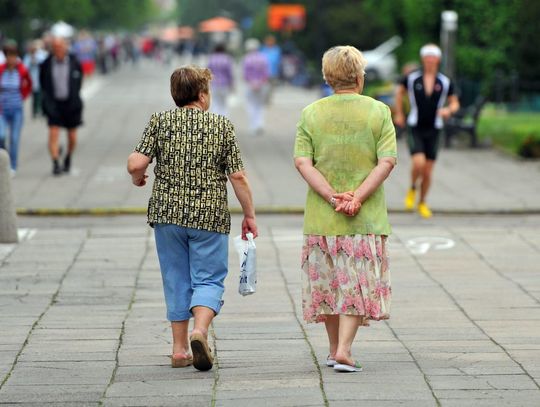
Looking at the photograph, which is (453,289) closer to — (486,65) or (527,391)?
(527,391)

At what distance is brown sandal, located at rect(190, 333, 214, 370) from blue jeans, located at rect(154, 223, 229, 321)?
209 millimetres

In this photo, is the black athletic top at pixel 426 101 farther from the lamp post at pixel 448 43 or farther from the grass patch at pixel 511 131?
the lamp post at pixel 448 43

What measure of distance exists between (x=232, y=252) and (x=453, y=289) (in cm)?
237

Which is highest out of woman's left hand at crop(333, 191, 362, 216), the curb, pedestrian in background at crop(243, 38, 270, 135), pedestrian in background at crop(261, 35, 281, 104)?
woman's left hand at crop(333, 191, 362, 216)

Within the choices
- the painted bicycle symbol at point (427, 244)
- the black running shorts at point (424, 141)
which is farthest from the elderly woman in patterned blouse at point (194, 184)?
the black running shorts at point (424, 141)

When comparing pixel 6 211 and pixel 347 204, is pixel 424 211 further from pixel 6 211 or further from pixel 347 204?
pixel 347 204

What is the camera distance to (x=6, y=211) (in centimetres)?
1184

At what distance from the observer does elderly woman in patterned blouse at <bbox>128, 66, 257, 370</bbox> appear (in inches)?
266

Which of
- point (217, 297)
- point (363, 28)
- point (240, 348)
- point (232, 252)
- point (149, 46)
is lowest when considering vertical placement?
point (149, 46)

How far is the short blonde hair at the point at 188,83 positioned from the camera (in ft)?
22.1

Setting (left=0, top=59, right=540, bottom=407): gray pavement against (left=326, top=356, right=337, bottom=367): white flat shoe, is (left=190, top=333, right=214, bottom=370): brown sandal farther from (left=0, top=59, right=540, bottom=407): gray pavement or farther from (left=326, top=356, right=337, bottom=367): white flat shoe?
(left=326, top=356, right=337, bottom=367): white flat shoe

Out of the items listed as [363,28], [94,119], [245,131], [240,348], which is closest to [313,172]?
[240,348]

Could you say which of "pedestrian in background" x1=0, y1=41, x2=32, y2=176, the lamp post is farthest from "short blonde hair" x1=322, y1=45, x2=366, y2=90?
the lamp post

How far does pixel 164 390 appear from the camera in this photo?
20.9 ft
